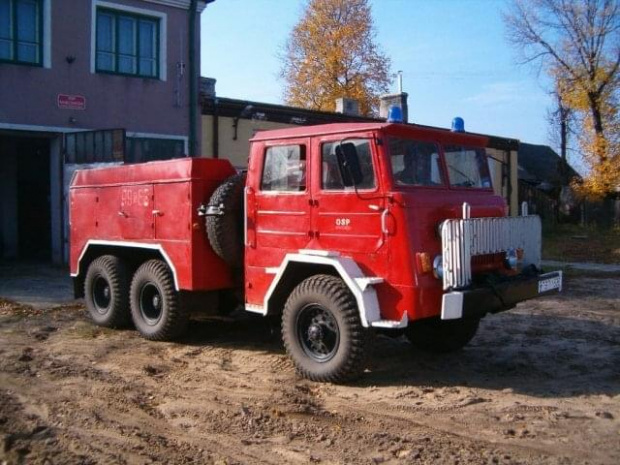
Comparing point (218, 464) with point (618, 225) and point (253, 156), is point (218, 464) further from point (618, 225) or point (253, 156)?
point (618, 225)

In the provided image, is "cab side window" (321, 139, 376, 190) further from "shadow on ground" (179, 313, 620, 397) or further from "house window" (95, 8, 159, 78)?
"house window" (95, 8, 159, 78)

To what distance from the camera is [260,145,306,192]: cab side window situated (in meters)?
6.91

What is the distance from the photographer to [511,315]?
10414 millimetres

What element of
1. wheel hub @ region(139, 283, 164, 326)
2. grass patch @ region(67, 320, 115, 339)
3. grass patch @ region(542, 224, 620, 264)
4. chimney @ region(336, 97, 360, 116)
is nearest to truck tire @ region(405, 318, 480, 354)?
wheel hub @ region(139, 283, 164, 326)

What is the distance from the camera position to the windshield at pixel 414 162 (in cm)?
640

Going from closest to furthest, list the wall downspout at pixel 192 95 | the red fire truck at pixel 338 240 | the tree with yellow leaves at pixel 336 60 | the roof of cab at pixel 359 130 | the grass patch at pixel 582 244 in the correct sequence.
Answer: the red fire truck at pixel 338 240
the roof of cab at pixel 359 130
the wall downspout at pixel 192 95
the grass patch at pixel 582 244
the tree with yellow leaves at pixel 336 60

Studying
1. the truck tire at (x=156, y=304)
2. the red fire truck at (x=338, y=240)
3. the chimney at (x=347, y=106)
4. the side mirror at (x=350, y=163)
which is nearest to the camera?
the red fire truck at (x=338, y=240)

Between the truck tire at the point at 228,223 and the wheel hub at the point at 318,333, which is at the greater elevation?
the truck tire at the point at 228,223

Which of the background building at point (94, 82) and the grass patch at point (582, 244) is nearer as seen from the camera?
the background building at point (94, 82)

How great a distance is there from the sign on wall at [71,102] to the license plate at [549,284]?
40.7 ft

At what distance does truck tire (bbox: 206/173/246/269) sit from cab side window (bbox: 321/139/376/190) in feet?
4.30

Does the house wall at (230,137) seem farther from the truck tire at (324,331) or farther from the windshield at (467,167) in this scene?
the truck tire at (324,331)

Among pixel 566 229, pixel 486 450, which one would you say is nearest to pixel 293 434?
pixel 486 450

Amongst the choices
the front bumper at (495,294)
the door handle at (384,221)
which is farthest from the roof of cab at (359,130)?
the front bumper at (495,294)
